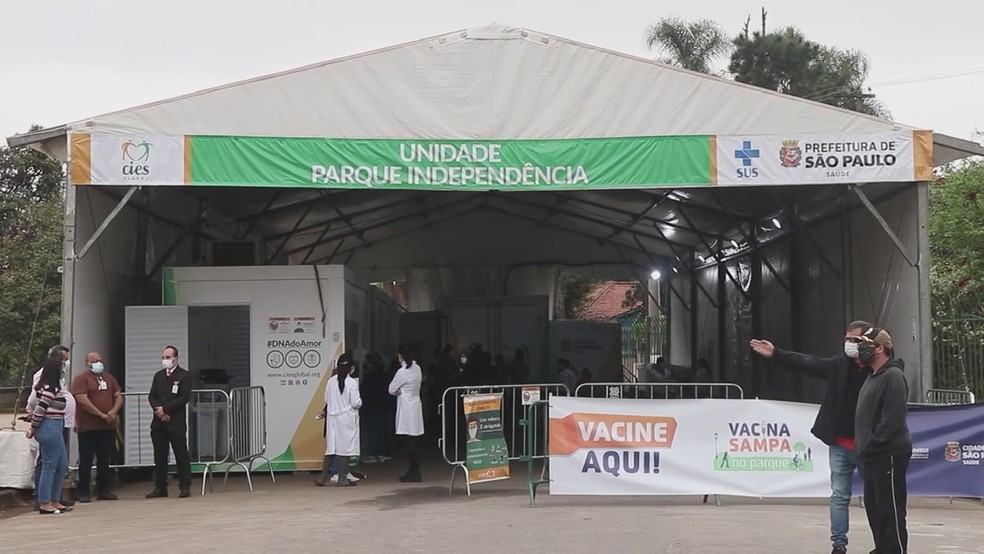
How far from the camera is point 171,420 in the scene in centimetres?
1294

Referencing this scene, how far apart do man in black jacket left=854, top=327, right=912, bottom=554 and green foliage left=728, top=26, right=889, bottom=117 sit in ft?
123

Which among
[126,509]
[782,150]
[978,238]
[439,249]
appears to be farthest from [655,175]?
[439,249]

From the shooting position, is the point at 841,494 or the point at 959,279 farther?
the point at 959,279

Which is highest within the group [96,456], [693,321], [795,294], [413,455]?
[795,294]

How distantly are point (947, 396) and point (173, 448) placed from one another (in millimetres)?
8970

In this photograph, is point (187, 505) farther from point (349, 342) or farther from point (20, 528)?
point (349, 342)

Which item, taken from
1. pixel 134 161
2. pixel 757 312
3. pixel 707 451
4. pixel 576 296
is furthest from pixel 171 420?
pixel 576 296

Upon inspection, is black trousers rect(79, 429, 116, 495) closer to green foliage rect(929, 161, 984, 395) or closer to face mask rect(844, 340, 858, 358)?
face mask rect(844, 340, 858, 358)

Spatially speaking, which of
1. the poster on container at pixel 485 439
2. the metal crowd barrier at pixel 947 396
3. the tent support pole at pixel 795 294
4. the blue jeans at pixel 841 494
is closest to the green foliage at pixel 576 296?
the tent support pole at pixel 795 294

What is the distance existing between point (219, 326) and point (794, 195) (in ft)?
29.9

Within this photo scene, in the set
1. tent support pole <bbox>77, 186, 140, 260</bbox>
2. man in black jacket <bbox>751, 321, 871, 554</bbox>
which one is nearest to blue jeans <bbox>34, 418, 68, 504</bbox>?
tent support pole <bbox>77, 186, 140, 260</bbox>

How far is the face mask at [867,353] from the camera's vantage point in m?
7.93

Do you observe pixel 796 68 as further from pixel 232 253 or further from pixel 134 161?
pixel 134 161

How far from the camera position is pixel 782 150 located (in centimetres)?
1309
